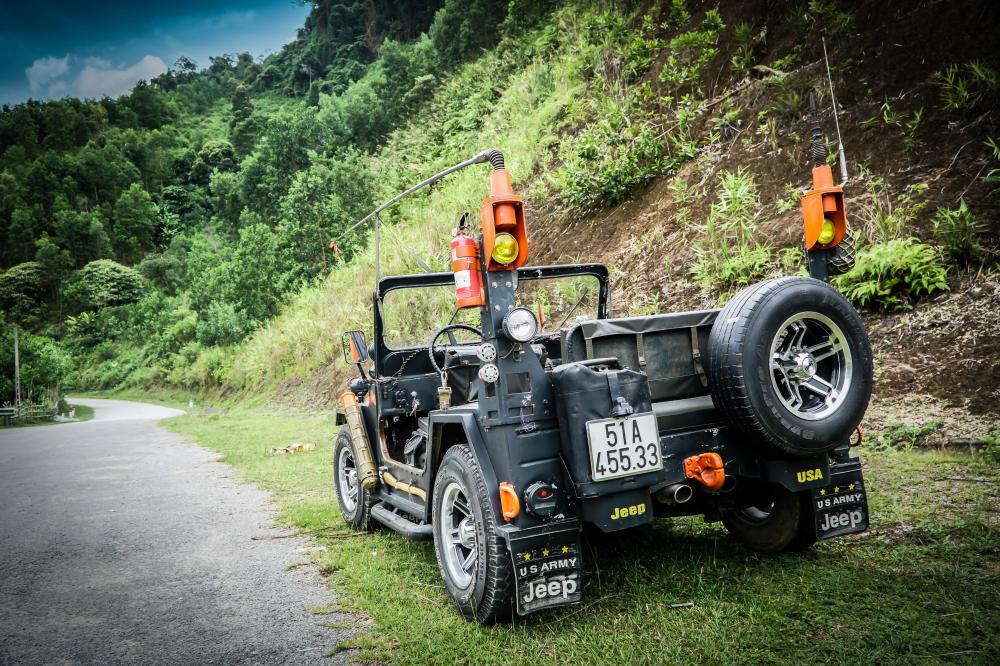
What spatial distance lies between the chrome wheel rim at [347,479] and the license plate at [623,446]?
3408 mm

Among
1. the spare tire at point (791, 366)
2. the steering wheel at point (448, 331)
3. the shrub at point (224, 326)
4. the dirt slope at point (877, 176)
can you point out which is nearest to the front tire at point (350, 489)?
the steering wheel at point (448, 331)

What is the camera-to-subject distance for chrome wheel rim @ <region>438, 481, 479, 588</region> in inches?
146

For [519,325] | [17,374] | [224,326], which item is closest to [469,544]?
[519,325]

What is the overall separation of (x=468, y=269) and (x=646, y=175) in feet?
31.1

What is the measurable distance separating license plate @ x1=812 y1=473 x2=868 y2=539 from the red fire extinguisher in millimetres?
2229

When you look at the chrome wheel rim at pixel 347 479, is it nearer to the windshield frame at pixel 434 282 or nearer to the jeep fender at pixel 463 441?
the windshield frame at pixel 434 282

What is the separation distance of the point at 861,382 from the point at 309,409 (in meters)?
16.7

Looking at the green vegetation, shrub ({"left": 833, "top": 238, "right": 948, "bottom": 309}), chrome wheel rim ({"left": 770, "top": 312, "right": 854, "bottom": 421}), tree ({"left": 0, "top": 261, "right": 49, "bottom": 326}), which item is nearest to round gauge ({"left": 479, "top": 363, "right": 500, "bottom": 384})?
chrome wheel rim ({"left": 770, "top": 312, "right": 854, "bottom": 421})

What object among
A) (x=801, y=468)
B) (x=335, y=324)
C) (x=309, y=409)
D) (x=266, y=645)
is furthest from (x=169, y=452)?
(x=801, y=468)

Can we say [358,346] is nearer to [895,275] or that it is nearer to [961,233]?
[895,275]

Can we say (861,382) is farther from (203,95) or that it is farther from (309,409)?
(203,95)

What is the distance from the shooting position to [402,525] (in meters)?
4.61

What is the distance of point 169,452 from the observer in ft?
41.8

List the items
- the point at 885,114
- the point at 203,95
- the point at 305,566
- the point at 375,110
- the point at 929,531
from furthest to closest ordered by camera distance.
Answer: the point at 203,95 → the point at 375,110 → the point at 885,114 → the point at 305,566 → the point at 929,531
